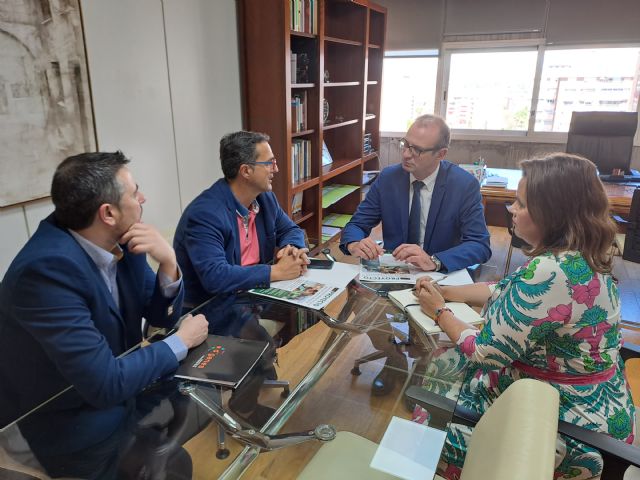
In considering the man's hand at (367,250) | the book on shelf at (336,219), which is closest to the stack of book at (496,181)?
the book on shelf at (336,219)

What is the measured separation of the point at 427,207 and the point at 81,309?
5.32 feet

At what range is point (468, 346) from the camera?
1.28 meters

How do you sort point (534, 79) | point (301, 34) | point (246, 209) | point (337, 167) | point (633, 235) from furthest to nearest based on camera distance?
point (534, 79), point (337, 167), point (301, 34), point (633, 235), point (246, 209)

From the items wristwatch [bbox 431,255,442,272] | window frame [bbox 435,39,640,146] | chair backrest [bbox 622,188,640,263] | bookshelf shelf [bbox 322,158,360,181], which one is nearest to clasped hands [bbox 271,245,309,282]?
wristwatch [bbox 431,255,442,272]

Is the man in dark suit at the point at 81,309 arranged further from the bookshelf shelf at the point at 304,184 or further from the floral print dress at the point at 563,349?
the bookshelf shelf at the point at 304,184

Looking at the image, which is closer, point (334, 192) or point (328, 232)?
point (328, 232)

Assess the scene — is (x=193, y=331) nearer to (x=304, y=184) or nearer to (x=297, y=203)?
(x=304, y=184)

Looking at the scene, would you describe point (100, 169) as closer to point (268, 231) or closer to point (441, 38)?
point (268, 231)

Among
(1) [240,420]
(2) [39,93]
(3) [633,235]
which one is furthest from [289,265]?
(3) [633,235]

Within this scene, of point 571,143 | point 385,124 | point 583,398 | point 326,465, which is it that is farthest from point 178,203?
point 385,124

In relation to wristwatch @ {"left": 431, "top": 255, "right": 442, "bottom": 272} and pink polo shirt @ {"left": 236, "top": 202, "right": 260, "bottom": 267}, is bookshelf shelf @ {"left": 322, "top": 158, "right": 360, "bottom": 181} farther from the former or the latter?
wristwatch @ {"left": 431, "top": 255, "right": 442, "bottom": 272}

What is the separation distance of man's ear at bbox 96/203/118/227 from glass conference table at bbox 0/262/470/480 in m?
0.43

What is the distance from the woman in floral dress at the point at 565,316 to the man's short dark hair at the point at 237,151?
3.41ft

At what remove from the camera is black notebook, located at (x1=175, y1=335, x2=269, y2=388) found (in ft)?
3.82
